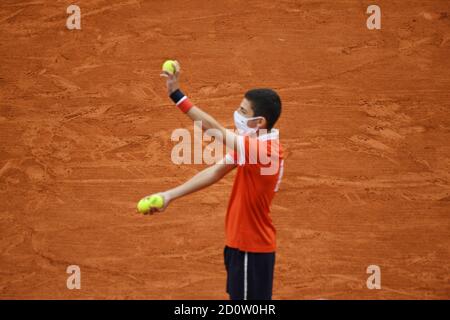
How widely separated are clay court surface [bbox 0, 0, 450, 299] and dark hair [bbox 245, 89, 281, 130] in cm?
182

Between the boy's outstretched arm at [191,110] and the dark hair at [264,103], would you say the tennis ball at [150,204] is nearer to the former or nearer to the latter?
the boy's outstretched arm at [191,110]

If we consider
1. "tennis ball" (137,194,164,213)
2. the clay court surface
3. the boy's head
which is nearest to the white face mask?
the boy's head

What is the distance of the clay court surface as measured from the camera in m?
5.03

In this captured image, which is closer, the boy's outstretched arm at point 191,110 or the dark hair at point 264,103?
the boy's outstretched arm at point 191,110

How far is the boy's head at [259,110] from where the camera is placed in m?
3.21

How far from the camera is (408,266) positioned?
5121mm

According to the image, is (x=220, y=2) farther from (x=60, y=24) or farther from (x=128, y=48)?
(x=60, y=24)

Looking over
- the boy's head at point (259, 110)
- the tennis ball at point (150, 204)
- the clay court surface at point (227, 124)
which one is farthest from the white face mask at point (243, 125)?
the clay court surface at point (227, 124)

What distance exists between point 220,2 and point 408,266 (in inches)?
104

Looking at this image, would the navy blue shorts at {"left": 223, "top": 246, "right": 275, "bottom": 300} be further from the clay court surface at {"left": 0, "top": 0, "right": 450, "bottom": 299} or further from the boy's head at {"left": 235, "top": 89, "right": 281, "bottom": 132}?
the clay court surface at {"left": 0, "top": 0, "right": 450, "bottom": 299}

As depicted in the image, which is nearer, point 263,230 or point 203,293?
point 263,230

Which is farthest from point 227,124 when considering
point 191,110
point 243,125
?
point 191,110

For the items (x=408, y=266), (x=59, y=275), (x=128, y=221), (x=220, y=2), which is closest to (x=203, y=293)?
(x=128, y=221)

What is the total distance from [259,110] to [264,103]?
0.15 feet
